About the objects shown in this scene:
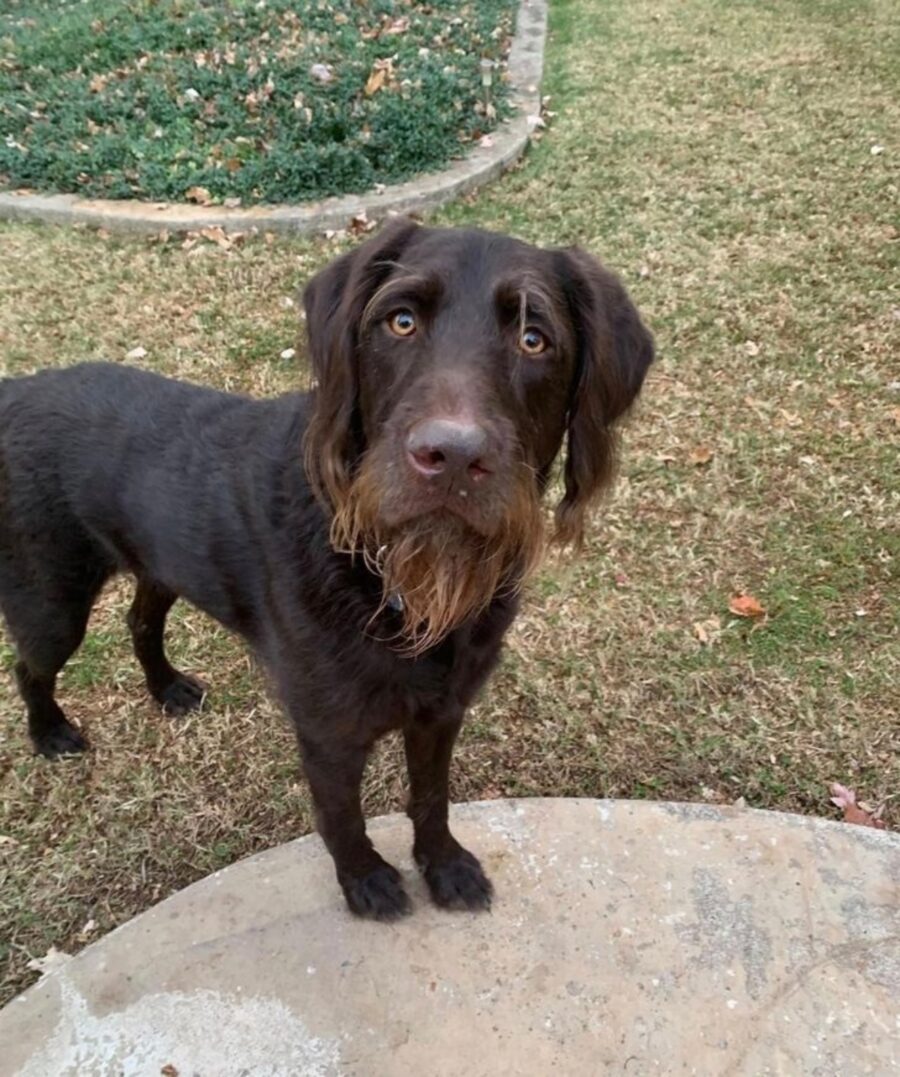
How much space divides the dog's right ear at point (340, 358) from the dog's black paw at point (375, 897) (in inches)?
44.5

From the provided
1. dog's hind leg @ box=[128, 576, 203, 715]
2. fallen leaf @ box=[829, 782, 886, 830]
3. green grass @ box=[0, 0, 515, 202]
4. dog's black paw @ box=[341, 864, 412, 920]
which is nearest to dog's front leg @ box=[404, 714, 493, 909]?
dog's black paw @ box=[341, 864, 412, 920]

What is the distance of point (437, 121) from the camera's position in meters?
7.05

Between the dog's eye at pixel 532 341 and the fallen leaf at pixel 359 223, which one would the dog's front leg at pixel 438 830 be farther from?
the fallen leaf at pixel 359 223

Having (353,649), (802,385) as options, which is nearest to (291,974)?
(353,649)

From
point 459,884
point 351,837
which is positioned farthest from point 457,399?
point 459,884

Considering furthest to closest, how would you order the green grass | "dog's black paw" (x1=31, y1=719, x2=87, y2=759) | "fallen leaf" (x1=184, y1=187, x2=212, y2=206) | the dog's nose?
1. the green grass
2. "fallen leaf" (x1=184, y1=187, x2=212, y2=206)
3. "dog's black paw" (x1=31, y1=719, x2=87, y2=759)
4. the dog's nose

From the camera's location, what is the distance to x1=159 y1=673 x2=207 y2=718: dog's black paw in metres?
3.55

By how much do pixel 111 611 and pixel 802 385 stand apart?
3.56 meters

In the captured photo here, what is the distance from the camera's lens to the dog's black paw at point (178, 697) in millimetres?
3553

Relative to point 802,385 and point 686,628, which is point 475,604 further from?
point 802,385

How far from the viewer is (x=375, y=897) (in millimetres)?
2668

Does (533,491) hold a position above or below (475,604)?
above

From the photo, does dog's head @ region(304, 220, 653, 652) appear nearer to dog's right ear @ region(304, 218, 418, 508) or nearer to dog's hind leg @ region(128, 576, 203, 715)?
dog's right ear @ region(304, 218, 418, 508)

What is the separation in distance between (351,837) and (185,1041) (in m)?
0.62
